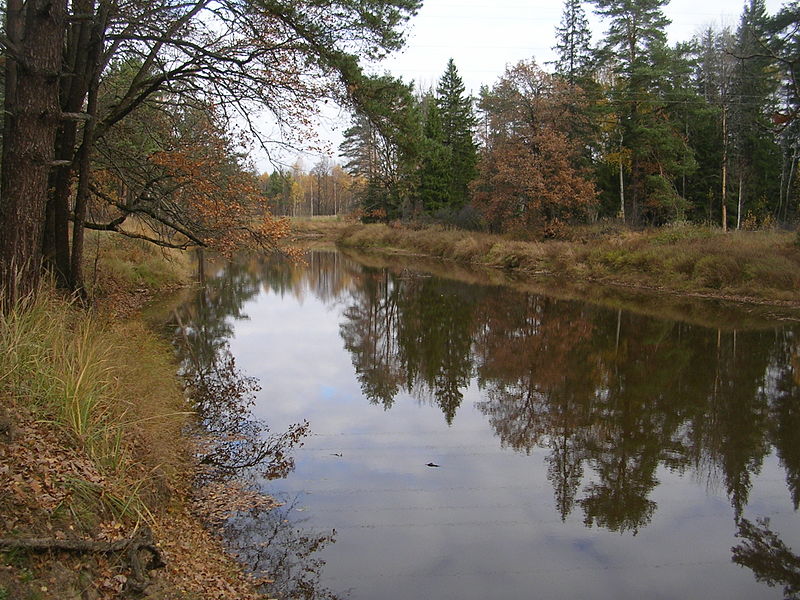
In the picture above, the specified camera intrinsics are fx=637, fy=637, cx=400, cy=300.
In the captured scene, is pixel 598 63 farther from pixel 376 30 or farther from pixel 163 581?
pixel 163 581

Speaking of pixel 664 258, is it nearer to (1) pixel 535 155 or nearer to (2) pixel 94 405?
(1) pixel 535 155

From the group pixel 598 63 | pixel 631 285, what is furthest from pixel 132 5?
pixel 598 63

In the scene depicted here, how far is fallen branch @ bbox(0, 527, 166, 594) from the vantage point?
11.8 ft

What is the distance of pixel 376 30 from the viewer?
971cm

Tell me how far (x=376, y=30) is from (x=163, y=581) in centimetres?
819

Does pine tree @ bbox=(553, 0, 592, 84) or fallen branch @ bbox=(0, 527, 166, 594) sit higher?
pine tree @ bbox=(553, 0, 592, 84)

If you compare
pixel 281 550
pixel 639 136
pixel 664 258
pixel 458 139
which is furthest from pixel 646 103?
pixel 281 550

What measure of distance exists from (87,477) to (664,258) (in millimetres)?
24833

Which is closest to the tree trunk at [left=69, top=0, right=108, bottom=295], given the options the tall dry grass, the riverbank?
the tall dry grass

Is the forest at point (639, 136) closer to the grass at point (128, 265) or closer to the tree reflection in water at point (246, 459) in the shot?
the grass at point (128, 265)

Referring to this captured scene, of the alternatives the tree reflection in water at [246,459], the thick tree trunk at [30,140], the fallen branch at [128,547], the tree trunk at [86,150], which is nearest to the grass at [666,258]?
the tree reflection in water at [246,459]

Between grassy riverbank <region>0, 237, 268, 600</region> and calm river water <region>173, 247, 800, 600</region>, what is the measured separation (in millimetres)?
753

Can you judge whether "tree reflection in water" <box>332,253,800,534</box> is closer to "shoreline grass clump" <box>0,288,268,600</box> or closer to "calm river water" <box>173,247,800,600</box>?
"calm river water" <box>173,247,800,600</box>

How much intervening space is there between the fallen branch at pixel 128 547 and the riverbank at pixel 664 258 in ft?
67.2
